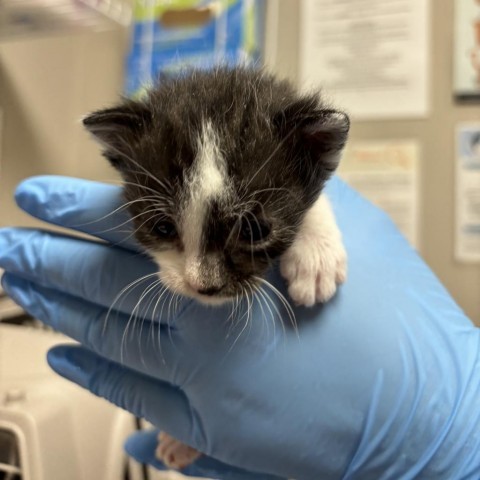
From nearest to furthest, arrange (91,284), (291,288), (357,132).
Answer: (291,288) < (91,284) < (357,132)

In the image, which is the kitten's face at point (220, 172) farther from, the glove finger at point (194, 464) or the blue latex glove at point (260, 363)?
the glove finger at point (194, 464)

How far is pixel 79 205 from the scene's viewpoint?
1.09m

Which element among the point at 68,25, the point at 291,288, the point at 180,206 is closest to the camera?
the point at 180,206

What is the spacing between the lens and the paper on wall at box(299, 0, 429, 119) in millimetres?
1774

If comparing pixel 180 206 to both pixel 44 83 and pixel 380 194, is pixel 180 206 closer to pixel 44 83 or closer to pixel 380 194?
pixel 380 194

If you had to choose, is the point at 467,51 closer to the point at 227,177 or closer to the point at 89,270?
the point at 227,177

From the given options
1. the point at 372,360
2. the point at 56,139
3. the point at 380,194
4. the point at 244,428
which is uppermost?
the point at 56,139

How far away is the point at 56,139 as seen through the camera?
6.46 ft

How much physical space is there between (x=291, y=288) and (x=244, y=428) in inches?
10.9

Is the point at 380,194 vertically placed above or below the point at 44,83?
below

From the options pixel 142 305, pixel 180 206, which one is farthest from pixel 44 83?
pixel 180 206

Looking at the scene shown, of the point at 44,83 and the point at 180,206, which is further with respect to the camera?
the point at 44,83

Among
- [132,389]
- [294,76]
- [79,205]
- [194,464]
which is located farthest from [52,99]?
[194,464]

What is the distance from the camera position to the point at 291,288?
3.07ft
